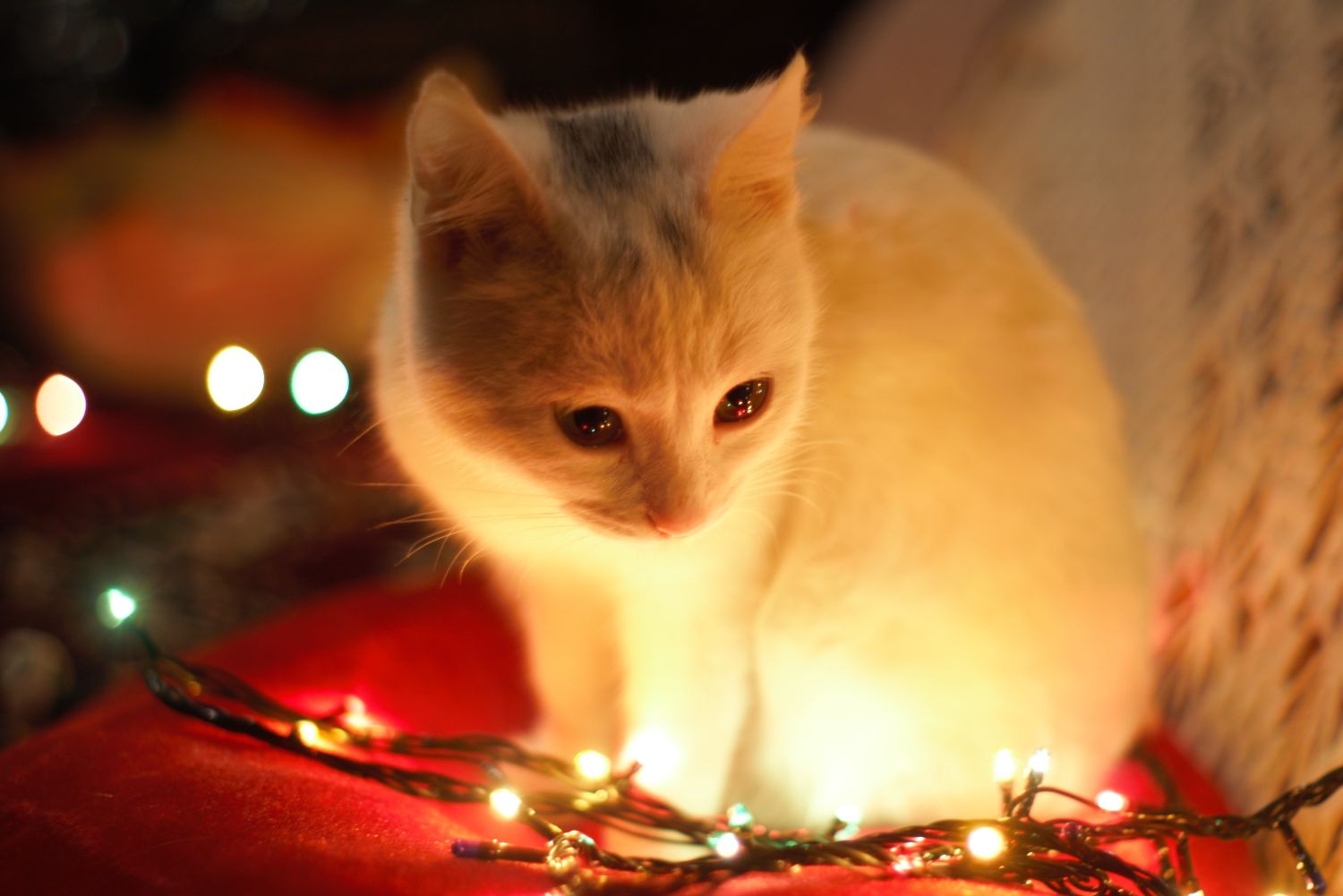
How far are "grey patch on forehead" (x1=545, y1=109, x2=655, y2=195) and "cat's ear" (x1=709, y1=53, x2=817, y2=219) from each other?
2.9 inches

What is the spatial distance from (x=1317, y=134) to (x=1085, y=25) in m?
0.75

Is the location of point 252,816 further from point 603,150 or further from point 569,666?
point 603,150

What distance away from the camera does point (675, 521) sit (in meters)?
0.86

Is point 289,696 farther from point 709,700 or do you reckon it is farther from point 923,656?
point 923,656

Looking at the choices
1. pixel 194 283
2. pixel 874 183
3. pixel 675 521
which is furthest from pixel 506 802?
pixel 194 283

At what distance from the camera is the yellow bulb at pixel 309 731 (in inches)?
41.8

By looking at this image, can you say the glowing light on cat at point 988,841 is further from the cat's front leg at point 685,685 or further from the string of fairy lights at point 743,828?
the cat's front leg at point 685,685

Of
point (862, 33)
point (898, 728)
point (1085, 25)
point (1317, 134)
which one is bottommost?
point (898, 728)

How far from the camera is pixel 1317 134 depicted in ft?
3.64

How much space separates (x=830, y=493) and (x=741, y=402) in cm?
21

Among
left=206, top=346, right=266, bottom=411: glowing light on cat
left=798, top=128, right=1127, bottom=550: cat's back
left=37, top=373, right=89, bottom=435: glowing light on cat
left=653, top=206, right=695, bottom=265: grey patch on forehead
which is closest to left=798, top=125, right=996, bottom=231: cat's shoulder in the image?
left=798, top=128, right=1127, bottom=550: cat's back

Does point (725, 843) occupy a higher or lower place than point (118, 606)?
lower

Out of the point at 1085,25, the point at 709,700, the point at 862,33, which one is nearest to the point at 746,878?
the point at 709,700

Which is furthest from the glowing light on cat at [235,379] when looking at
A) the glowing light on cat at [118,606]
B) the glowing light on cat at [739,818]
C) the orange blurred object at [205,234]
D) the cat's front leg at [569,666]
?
the glowing light on cat at [739,818]
